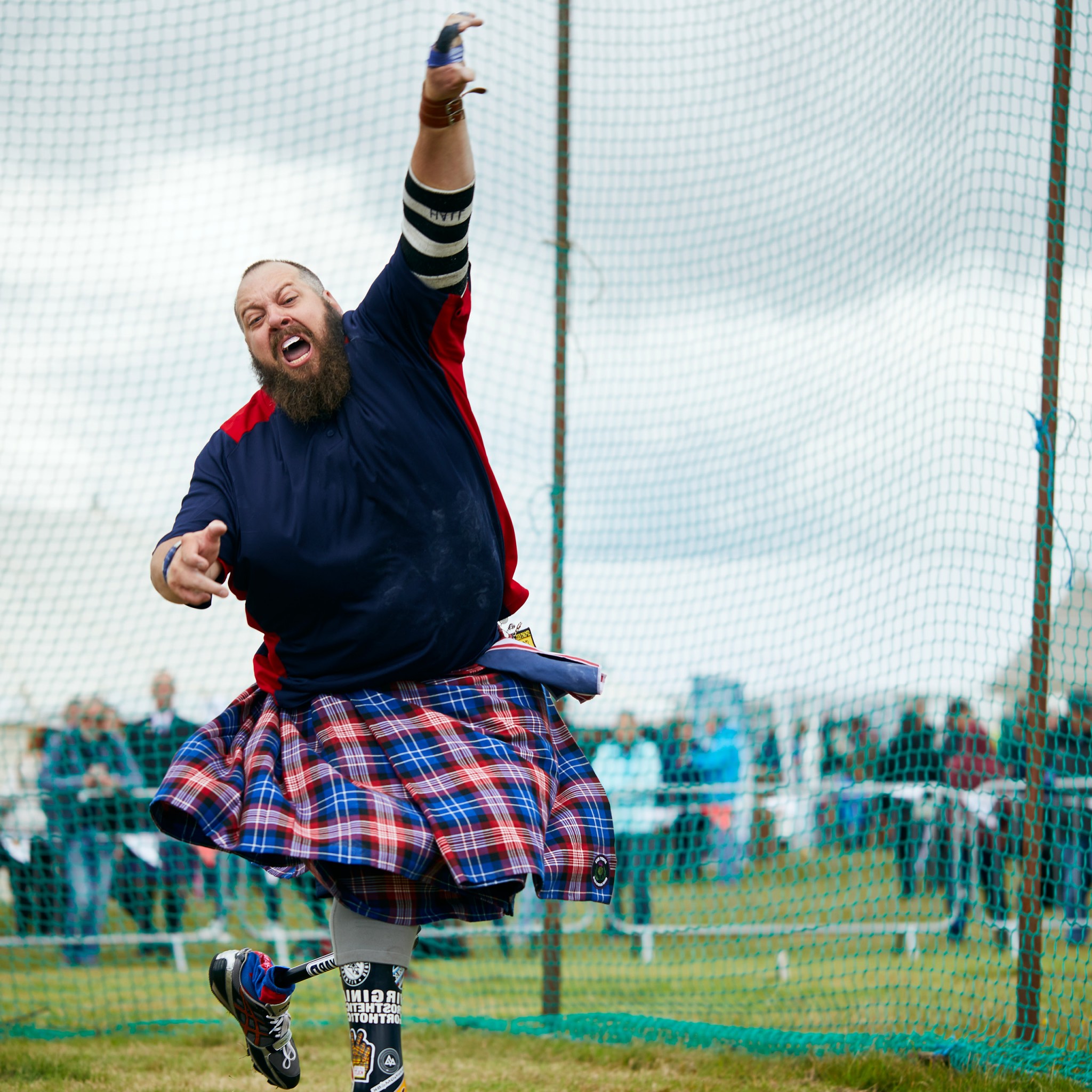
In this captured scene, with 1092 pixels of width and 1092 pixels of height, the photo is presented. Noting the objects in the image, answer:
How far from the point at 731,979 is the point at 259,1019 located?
3.46m

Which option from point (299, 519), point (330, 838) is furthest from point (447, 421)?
point (330, 838)

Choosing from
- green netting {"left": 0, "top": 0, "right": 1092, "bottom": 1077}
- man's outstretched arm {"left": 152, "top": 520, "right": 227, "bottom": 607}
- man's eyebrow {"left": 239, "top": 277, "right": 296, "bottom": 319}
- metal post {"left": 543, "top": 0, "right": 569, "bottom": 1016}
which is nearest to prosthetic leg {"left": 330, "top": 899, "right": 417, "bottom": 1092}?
man's outstretched arm {"left": 152, "top": 520, "right": 227, "bottom": 607}

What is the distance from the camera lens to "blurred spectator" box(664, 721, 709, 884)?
17.1 feet

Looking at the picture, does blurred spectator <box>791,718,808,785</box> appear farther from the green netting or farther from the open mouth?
the open mouth

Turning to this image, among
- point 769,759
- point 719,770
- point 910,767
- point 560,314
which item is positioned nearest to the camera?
point 560,314

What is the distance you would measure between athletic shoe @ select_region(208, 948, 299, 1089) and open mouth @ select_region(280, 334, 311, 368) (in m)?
1.25

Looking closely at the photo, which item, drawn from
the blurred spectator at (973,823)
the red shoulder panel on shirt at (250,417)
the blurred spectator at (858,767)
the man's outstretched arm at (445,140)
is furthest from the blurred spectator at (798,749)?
the man's outstretched arm at (445,140)

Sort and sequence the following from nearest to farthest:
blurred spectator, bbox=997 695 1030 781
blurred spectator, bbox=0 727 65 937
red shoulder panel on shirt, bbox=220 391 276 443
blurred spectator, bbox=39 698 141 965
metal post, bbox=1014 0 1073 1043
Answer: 1. red shoulder panel on shirt, bbox=220 391 276 443
2. metal post, bbox=1014 0 1073 1043
3. blurred spectator, bbox=997 695 1030 781
4. blurred spectator, bbox=0 727 65 937
5. blurred spectator, bbox=39 698 141 965

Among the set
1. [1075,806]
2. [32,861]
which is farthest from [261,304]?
[32,861]

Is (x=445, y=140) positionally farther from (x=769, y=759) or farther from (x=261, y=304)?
(x=769, y=759)

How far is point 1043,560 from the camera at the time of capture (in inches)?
144

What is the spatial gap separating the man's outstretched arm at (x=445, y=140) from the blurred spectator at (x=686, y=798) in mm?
3677

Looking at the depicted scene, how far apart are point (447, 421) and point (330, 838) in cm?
76

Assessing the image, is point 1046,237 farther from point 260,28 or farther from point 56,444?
point 56,444
